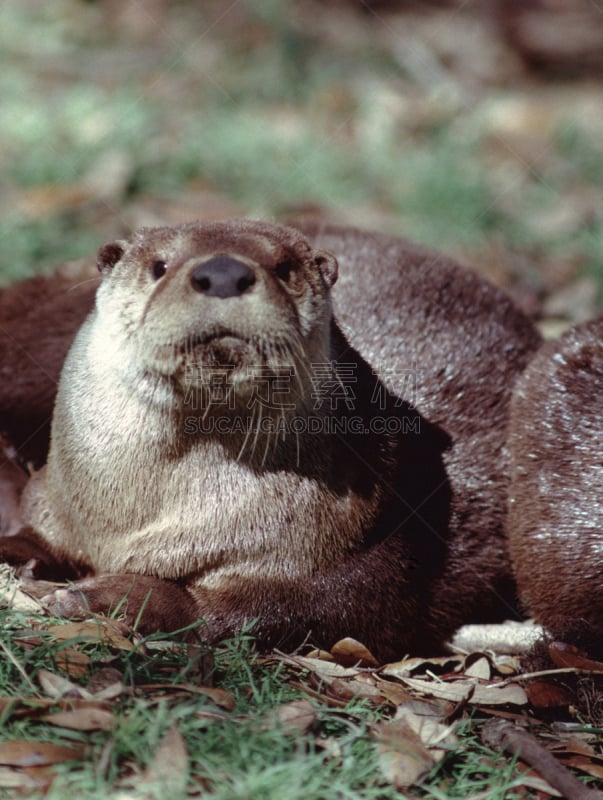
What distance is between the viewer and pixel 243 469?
2.69 metres

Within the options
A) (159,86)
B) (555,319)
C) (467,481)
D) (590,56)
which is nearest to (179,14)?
(159,86)

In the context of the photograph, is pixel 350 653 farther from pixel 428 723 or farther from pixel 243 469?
pixel 243 469

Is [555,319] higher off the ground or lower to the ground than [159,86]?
lower

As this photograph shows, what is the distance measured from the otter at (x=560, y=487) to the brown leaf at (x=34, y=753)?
1586mm

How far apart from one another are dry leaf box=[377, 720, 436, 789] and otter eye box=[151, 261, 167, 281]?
3.91 ft

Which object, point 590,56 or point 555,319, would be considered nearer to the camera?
point 555,319

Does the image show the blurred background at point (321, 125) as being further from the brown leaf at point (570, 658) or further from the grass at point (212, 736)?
the grass at point (212, 736)

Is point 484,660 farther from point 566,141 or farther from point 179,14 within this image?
point 179,14

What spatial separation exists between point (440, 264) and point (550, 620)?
1342mm

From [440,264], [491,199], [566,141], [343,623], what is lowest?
[343,623]

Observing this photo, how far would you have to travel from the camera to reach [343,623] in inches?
111

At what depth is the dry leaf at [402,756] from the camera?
216 centimetres

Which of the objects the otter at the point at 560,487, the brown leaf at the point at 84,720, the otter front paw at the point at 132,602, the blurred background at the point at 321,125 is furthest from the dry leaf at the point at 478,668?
the blurred background at the point at 321,125

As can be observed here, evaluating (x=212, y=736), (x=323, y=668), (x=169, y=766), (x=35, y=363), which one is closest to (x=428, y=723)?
(x=323, y=668)
